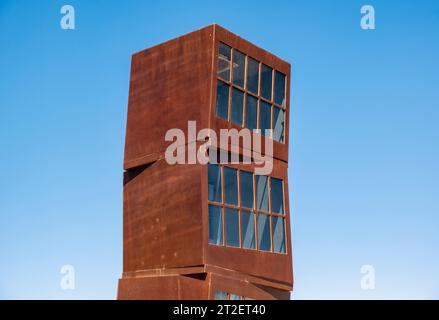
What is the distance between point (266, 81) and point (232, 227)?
5.43 meters

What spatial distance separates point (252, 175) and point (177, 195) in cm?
280

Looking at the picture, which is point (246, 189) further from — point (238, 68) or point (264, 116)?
point (238, 68)

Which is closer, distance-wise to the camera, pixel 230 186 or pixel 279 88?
pixel 230 186

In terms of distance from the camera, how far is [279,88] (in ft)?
86.3

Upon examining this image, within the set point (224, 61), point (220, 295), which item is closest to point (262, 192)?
point (220, 295)

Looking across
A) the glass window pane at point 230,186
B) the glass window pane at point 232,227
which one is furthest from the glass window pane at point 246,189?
the glass window pane at point 232,227

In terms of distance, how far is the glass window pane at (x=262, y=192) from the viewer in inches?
967

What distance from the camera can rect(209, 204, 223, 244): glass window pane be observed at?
2252cm

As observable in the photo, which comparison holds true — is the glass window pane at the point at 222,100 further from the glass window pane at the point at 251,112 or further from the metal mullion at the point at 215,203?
the metal mullion at the point at 215,203

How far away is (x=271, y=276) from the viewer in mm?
24359

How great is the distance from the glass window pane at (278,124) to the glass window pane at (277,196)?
5.00ft
